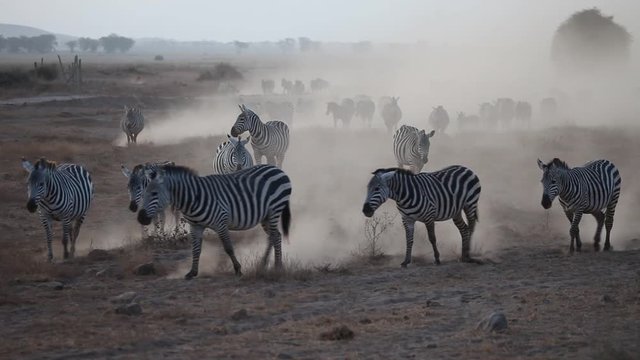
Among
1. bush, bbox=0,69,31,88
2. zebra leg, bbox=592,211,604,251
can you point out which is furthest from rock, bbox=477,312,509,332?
bush, bbox=0,69,31,88

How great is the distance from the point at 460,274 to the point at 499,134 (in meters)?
20.2

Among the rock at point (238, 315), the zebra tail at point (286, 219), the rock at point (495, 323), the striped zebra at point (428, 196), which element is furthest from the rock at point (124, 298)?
the rock at point (495, 323)

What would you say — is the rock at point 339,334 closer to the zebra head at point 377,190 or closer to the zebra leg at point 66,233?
the zebra head at point 377,190

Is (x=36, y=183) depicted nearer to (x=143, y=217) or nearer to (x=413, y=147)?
(x=143, y=217)

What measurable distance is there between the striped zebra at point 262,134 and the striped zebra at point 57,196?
4638 mm

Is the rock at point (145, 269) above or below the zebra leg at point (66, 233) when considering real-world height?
below

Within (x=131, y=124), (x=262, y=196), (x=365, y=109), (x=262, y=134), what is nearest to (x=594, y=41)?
(x=365, y=109)

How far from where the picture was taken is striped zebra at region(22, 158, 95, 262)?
11039mm

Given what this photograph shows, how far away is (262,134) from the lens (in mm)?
17328

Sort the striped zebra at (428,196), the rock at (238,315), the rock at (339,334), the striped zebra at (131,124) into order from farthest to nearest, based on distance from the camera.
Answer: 1. the striped zebra at (131,124)
2. the striped zebra at (428,196)
3. the rock at (238,315)
4. the rock at (339,334)

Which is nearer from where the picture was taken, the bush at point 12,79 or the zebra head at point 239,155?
the zebra head at point 239,155

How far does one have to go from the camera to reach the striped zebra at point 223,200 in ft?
32.5

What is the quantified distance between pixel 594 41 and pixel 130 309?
157 feet

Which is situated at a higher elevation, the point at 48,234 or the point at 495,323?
the point at 48,234
